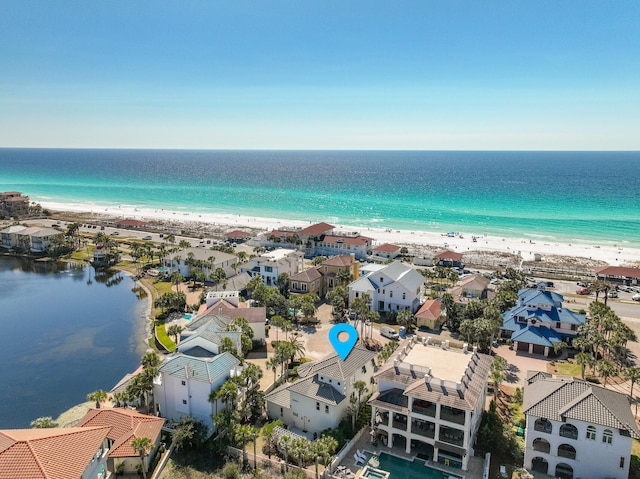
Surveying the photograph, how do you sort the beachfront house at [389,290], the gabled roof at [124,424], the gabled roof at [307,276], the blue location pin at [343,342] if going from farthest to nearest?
the gabled roof at [307,276], the beachfront house at [389,290], the blue location pin at [343,342], the gabled roof at [124,424]

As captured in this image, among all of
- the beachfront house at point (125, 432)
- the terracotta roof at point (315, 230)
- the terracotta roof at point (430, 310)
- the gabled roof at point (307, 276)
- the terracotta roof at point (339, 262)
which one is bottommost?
the beachfront house at point (125, 432)

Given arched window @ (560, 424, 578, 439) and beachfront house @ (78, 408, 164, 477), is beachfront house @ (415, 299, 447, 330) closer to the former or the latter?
arched window @ (560, 424, 578, 439)

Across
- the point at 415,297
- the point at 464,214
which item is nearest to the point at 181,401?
the point at 415,297

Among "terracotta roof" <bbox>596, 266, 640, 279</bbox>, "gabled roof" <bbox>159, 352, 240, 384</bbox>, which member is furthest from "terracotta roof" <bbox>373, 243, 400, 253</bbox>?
"gabled roof" <bbox>159, 352, 240, 384</bbox>

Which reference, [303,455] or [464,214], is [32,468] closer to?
[303,455]

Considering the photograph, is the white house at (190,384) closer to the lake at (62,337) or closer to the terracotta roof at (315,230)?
the lake at (62,337)


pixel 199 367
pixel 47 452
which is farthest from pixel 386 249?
pixel 47 452

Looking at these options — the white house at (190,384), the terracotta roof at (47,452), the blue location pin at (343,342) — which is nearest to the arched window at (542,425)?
the blue location pin at (343,342)
